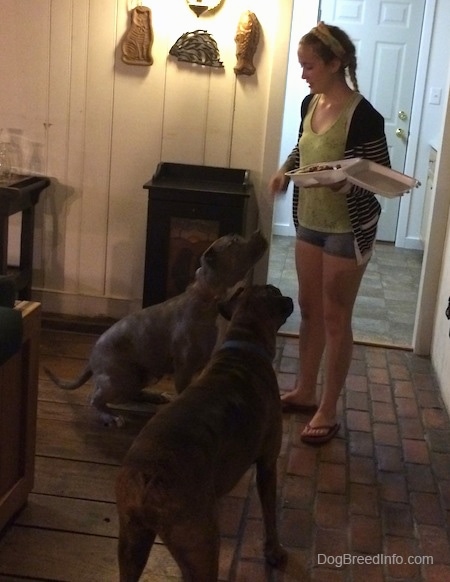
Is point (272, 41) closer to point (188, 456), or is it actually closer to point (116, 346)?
point (116, 346)

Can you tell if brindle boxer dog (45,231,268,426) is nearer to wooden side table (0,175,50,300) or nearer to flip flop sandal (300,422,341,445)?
flip flop sandal (300,422,341,445)

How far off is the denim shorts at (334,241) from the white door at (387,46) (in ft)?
13.3

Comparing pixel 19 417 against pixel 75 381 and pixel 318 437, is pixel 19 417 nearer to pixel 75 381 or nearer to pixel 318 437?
pixel 75 381

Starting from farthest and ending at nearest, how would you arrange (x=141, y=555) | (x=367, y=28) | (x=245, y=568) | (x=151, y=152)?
(x=367, y=28), (x=151, y=152), (x=245, y=568), (x=141, y=555)

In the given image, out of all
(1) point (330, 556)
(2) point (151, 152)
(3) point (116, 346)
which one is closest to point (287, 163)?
(3) point (116, 346)

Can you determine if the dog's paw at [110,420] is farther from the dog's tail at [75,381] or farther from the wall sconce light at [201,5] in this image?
the wall sconce light at [201,5]

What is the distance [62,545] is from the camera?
86.0 inches

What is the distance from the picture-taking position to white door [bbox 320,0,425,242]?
21.0 feet

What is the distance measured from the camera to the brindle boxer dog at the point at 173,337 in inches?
110

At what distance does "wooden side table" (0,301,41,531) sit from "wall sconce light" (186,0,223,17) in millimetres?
2027

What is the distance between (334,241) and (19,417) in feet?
4.04

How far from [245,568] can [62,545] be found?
0.52 meters

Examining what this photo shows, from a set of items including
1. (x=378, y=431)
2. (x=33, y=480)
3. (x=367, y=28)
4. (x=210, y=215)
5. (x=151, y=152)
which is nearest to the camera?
(x=33, y=480)

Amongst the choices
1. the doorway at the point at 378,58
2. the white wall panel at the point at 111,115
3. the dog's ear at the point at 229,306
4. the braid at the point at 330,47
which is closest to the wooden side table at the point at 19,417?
the dog's ear at the point at 229,306
